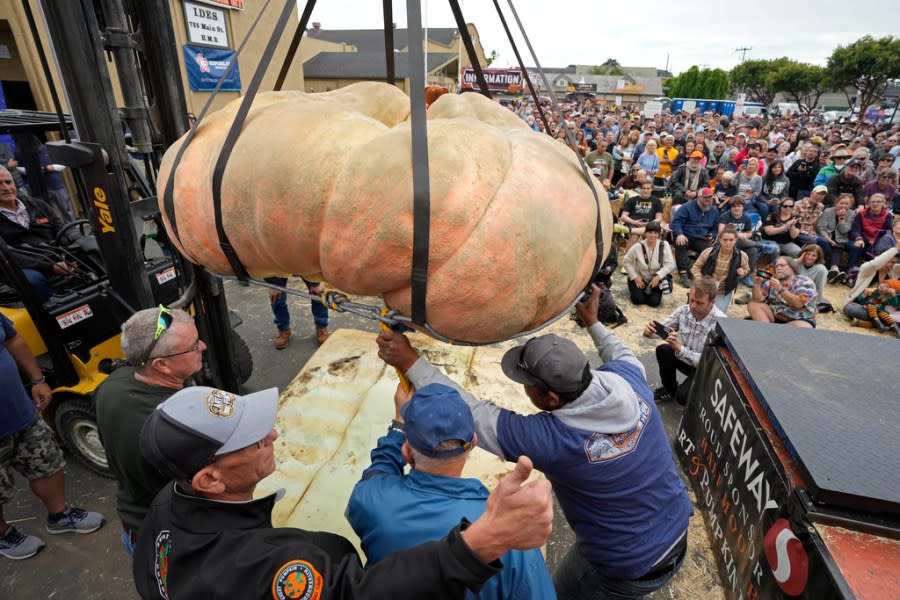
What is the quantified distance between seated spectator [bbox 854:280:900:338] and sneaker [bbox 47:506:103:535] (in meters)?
9.22

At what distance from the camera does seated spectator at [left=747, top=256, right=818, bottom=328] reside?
5203 mm

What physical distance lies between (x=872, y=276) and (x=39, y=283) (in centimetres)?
1003

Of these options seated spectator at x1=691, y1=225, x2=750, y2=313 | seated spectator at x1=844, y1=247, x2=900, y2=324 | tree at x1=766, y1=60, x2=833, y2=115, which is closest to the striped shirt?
seated spectator at x1=691, y1=225, x2=750, y2=313

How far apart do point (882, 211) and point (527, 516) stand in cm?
1036

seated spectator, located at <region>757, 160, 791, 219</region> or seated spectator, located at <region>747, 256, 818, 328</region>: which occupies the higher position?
seated spectator, located at <region>757, 160, 791, 219</region>

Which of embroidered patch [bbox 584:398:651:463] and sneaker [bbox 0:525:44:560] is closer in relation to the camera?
embroidered patch [bbox 584:398:651:463]

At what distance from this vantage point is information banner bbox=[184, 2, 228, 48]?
12703 mm

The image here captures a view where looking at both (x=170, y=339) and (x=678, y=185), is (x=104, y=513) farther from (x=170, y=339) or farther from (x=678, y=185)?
(x=678, y=185)

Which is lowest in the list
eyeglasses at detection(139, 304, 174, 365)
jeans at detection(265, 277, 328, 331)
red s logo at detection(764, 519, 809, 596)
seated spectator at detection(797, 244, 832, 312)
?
jeans at detection(265, 277, 328, 331)

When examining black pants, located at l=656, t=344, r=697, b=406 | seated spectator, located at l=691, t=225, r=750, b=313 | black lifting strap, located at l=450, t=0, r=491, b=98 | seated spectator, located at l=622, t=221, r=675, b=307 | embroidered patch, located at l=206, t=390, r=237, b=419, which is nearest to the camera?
embroidered patch, located at l=206, t=390, r=237, b=419

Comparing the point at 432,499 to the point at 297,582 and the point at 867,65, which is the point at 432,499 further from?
the point at 867,65

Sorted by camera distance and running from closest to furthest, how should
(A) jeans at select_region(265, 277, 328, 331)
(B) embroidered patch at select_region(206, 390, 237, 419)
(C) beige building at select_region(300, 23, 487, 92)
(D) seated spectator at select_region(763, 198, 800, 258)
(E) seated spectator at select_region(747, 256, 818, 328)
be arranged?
(B) embroidered patch at select_region(206, 390, 237, 419), (E) seated spectator at select_region(747, 256, 818, 328), (A) jeans at select_region(265, 277, 328, 331), (D) seated spectator at select_region(763, 198, 800, 258), (C) beige building at select_region(300, 23, 487, 92)

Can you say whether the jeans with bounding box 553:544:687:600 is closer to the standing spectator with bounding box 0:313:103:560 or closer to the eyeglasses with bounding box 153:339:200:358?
the eyeglasses with bounding box 153:339:200:358

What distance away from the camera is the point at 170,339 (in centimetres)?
217
